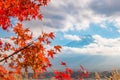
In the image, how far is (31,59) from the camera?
52.4ft

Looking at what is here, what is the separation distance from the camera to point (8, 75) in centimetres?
1600

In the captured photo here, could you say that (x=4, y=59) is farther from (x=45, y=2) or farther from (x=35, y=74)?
(x=45, y=2)

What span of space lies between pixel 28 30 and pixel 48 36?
3.06ft

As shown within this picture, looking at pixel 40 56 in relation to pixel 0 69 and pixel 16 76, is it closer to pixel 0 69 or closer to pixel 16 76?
pixel 0 69

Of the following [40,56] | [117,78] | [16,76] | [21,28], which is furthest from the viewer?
[16,76]

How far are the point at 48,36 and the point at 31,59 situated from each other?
Answer: 4.39 ft

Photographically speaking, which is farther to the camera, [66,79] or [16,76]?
[16,76]

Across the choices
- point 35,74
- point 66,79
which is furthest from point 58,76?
point 35,74

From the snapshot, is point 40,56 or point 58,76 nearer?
point 40,56

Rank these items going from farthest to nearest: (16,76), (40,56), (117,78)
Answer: (16,76)
(117,78)
(40,56)

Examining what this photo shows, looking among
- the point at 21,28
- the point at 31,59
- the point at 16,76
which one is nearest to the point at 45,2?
the point at 21,28

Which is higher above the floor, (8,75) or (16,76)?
(16,76)

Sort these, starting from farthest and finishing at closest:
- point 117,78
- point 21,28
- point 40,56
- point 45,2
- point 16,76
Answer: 1. point 16,76
2. point 117,78
3. point 45,2
4. point 21,28
5. point 40,56

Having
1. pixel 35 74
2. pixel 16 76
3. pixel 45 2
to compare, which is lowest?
pixel 35 74
